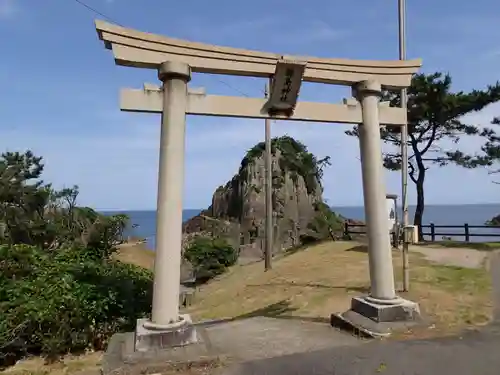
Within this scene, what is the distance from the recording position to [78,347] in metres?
6.36

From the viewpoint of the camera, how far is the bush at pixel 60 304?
19.8 ft

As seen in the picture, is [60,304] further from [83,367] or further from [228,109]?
[228,109]

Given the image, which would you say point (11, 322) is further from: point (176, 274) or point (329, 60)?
point (329, 60)

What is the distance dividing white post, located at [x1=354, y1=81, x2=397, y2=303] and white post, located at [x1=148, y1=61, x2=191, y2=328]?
124 inches

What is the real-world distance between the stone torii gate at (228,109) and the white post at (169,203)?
0.05 feet

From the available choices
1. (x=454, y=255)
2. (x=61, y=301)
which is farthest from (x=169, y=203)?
(x=454, y=255)

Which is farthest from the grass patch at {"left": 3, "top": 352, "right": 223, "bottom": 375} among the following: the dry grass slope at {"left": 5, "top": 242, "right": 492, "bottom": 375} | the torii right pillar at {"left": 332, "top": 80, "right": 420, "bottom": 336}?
the torii right pillar at {"left": 332, "top": 80, "right": 420, "bottom": 336}

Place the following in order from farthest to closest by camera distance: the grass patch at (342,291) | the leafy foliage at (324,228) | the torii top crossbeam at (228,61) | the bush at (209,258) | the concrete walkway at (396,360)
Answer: the leafy foliage at (324,228), the bush at (209,258), the grass patch at (342,291), the torii top crossbeam at (228,61), the concrete walkway at (396,360)

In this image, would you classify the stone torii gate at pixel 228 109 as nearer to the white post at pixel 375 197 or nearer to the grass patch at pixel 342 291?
the white post at pixel 375 197

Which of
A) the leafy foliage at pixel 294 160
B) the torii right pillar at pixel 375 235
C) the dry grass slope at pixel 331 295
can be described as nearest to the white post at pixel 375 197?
the torii right pillar at pixel 375 235

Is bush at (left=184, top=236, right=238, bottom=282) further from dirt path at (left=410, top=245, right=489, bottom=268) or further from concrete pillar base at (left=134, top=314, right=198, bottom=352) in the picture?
concrete pillar base at (left=134, top=314, right=198, bottom=352)

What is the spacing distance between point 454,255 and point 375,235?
10059 millimetres

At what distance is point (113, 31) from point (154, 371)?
4620mm

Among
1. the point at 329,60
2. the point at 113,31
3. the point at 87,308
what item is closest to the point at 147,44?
the point at 113,31
